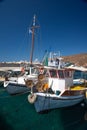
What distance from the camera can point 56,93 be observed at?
17.3 metres

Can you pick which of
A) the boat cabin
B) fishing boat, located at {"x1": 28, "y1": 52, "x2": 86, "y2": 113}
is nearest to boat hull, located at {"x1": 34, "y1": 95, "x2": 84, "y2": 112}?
fishing boat, located at {"x1": 28, "y1": 52, "x2": 86, "y2": 113}

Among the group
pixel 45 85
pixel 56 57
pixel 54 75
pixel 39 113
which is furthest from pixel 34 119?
pixel 56 57

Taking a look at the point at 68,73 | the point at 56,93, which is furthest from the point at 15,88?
the point at 56,93

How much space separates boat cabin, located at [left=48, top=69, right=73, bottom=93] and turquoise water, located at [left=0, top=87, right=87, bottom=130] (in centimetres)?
237

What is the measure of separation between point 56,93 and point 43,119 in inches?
115

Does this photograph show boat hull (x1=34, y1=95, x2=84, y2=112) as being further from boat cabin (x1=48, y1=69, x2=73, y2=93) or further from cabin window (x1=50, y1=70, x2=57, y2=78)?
cabin window (x1=50, y1=70, x2=57, y2=78)

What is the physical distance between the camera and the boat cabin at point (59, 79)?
19.0 metres

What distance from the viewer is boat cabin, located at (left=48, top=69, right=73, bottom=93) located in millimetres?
18984

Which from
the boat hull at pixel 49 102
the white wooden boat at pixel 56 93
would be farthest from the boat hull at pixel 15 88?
the boat hull at pixel 49 102

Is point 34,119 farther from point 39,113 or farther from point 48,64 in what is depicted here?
point 48,64

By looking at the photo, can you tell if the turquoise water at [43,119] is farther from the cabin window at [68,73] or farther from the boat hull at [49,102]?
the cabin window at [68,73]

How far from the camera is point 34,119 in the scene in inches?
612

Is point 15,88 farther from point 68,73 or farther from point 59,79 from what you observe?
point 68,73

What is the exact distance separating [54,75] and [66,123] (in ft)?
19.6
